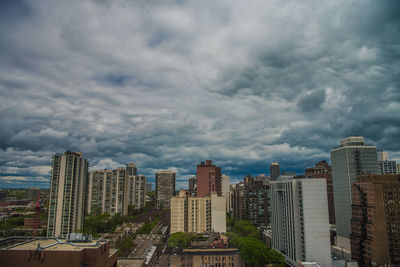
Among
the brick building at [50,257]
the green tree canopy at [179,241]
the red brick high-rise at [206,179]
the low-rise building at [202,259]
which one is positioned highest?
the red brick high-rise at [206,179]

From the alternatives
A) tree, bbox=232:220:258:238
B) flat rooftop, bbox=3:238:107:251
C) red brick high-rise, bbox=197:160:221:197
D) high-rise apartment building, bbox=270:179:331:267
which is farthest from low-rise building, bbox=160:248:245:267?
red brick high-rise, bbox=197:160:221:197

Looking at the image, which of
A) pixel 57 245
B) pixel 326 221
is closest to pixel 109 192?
pixel 326 221

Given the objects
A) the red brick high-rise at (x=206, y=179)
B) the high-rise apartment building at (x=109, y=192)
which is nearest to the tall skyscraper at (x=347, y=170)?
the red brick high-rise at (x=206, y=179)

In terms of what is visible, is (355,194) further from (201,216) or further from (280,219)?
(201,216)

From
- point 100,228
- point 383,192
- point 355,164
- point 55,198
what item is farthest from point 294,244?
point 100,228

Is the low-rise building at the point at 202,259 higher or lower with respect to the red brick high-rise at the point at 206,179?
lower

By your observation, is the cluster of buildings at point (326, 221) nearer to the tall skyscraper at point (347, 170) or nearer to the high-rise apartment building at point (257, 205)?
the tall skyscraper at point (347, 170)
